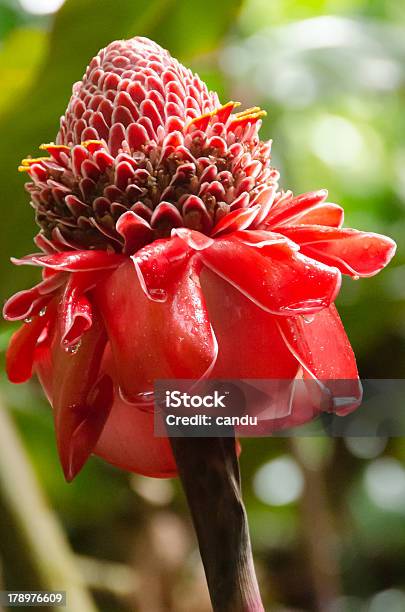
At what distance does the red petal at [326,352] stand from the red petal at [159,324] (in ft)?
0.13

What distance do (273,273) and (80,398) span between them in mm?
102

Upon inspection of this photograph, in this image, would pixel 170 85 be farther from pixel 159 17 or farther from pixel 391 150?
pixel 391 150

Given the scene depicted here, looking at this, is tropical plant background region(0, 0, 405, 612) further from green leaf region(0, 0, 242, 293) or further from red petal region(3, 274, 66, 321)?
red petal region(3, 274, 66, 321)

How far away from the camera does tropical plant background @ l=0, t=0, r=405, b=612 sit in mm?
602

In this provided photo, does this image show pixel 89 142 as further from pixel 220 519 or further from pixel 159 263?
pixel 220 519

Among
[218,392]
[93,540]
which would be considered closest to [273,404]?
[218,392]

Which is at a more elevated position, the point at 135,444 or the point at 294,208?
the point at 294,208

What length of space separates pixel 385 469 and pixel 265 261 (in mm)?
457

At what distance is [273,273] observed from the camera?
0.33 metres

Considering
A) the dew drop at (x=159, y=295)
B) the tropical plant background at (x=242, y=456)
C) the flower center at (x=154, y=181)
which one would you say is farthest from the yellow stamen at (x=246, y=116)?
the tropical plant background at (x=242, y=456)

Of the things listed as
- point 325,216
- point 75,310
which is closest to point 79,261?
point 75,310

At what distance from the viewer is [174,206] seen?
363 millimetres

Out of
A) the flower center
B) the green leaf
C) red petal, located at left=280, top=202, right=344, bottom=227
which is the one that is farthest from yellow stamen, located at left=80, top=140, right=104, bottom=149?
the green leaf

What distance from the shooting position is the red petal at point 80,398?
1.14 ft
